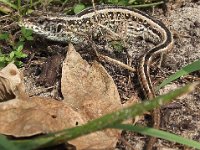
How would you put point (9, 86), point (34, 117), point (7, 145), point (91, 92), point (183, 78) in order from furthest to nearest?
1. point (183, 78)
2. point (91, 92)
3. point (9, 86)
4. point (34, 117)
5. point (7, 145)

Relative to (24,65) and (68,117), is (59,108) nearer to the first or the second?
(68,117)

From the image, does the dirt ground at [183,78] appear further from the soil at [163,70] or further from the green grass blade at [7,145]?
the green grass blade at [7,145]

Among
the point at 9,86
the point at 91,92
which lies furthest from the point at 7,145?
the point at 91,92

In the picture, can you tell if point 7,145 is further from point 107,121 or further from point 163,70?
point 163,70

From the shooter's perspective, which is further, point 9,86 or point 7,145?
point 9,86

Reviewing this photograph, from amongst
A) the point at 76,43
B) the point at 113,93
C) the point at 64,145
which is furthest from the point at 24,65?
the point at 64,145

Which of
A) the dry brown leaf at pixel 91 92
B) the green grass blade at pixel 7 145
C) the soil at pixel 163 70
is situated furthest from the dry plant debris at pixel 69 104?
the green grass blade at pixel 7 145

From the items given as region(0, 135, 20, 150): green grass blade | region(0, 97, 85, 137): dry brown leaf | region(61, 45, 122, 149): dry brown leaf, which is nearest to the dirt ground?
region(61, 45, 122, 149): dry brown leaf
